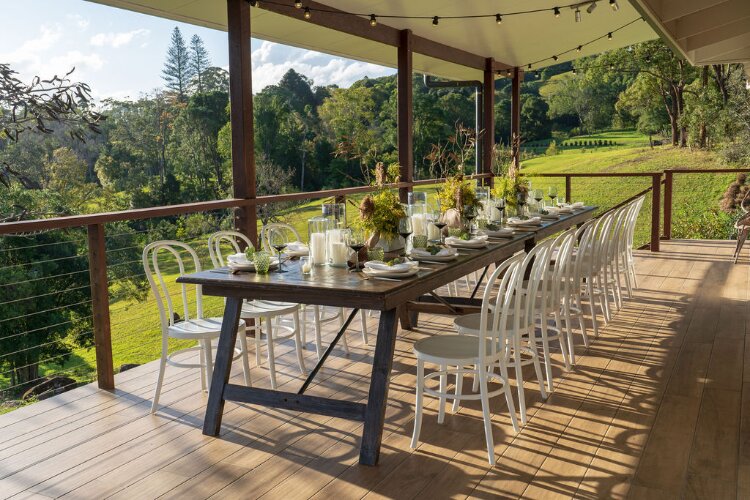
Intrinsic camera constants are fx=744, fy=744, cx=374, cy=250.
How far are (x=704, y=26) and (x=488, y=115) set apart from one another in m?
3.69

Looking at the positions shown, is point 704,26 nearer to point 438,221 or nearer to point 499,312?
point 438,221

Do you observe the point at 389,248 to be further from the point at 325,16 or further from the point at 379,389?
the point at 325,16

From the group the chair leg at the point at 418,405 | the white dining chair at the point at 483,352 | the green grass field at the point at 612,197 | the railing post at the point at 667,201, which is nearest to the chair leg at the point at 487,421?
the white dining chair at the point at 483,352

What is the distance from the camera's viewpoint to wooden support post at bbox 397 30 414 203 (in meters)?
7.77

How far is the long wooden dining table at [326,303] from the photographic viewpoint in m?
3.28

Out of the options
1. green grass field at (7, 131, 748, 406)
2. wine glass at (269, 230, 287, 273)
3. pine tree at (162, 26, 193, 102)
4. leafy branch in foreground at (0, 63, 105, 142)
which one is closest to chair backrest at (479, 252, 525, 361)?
wine glass at (269, 230, 287, 273)

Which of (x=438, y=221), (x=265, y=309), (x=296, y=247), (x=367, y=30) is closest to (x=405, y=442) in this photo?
(x=265, y=309)

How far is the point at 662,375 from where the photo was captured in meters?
4.53

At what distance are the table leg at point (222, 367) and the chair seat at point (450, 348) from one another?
926 millimetres

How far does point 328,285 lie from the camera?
3.33m

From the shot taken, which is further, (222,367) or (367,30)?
(367,30)

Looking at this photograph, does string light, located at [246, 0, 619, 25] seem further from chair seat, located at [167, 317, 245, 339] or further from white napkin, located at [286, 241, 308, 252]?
chair seat, located at [167, 317, 245, 339]

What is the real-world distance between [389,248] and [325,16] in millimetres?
2987

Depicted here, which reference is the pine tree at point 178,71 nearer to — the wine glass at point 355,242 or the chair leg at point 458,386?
the wine glass at point 355,242
